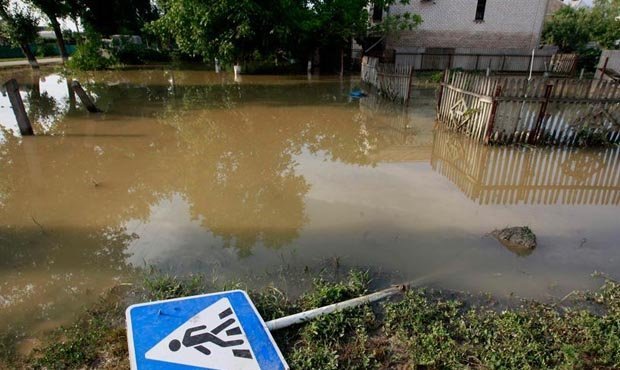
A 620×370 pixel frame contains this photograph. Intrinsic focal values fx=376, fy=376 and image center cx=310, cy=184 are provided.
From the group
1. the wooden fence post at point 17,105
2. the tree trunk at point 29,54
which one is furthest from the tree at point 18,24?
the wooden fence post at point 17,105

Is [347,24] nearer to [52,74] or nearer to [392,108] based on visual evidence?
[392,108]

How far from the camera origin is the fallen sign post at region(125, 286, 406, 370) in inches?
104

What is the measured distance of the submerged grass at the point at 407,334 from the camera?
117 inches

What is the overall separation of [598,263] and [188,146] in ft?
25.7

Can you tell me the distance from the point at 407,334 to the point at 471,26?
83.7ft

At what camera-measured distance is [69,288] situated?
402cm

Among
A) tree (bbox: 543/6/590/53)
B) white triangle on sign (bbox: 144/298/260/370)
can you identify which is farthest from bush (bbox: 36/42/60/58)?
tree (bbox: 543/6/590/53)

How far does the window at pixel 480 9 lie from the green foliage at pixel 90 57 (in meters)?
24.0

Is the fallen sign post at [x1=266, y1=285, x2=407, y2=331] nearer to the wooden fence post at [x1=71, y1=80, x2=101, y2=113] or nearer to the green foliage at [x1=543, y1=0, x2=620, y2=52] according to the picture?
the wooden fence post at [x1=71, y1=80, x2=101, y2=113]

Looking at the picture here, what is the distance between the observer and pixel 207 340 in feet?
9.25

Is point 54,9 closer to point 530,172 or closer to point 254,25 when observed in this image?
point 254,25

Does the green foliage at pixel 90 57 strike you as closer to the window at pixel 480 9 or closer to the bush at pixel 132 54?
the bush at pixel 132 54

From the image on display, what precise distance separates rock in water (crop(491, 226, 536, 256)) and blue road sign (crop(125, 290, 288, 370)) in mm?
3480

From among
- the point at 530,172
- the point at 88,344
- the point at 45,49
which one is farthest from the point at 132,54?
the point at 88,344
